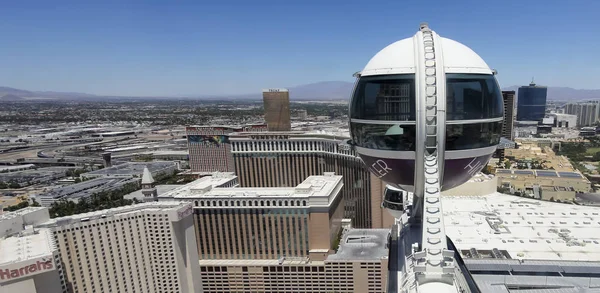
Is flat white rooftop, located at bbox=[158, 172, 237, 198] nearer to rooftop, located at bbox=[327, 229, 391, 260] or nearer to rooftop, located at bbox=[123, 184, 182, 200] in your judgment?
rooftop, located at bbox=[327, 229, 391, 260]

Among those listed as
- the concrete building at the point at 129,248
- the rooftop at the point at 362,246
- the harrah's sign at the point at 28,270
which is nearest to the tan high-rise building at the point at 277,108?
the rooftop at the point at 362,246

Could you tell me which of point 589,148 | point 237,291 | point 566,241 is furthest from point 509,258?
point 589,148

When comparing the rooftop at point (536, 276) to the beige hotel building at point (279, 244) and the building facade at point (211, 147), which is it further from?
the building facade at point (211, 147)

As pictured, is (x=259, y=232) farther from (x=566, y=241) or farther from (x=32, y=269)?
(x=566, y=241)

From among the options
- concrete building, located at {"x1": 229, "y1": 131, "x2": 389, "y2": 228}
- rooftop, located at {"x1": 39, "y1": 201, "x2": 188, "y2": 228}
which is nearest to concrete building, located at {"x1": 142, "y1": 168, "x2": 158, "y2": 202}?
rooftop, located at {"x1": 39, "y1": 201, "x2": 188, "y2": 228}

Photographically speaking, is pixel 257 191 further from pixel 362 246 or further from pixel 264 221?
pixel 362 246
